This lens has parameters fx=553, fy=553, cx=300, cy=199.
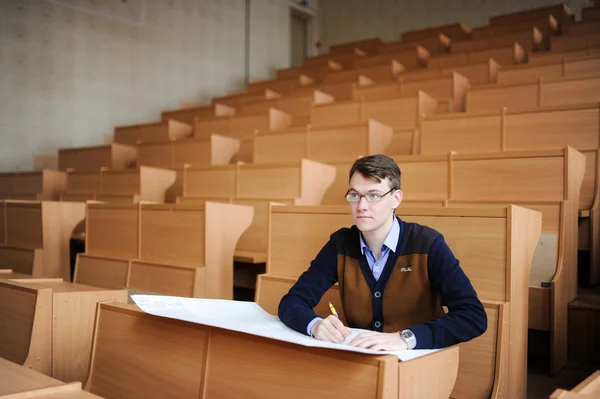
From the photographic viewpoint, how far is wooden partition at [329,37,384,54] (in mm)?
2721

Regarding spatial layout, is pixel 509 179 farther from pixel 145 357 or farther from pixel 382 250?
pixel 145 357

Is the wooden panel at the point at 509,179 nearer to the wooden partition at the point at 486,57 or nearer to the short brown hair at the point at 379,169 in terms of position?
the short brown hair at the point at 379,169

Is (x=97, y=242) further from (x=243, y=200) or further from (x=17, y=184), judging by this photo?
(x=17, y=184)

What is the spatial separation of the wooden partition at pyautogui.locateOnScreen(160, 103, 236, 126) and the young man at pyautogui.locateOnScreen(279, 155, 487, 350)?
1.79 metres

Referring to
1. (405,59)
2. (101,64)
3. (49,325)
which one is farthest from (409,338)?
(101,64)

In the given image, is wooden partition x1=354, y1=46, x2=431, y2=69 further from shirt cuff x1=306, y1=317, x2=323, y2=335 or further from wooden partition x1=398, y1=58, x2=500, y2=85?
shirt cuff x1=306, y1=317, x2=323, y2=335

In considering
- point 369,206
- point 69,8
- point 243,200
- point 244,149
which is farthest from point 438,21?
point 369,206

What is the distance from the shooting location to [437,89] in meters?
1.71

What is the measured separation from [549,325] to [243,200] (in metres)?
0.69

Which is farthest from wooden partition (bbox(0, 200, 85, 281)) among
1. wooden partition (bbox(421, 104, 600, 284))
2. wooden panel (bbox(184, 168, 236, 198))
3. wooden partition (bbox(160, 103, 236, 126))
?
wooden partition (bbox(160, 103, 236, 126))

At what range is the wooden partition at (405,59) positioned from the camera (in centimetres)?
222

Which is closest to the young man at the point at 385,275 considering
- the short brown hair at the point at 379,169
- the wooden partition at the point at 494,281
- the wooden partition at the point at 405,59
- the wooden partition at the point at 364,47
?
the short brown hair at the point at 379,169

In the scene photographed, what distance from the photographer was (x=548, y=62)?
1.60 meters

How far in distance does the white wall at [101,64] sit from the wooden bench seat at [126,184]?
0.65 m
